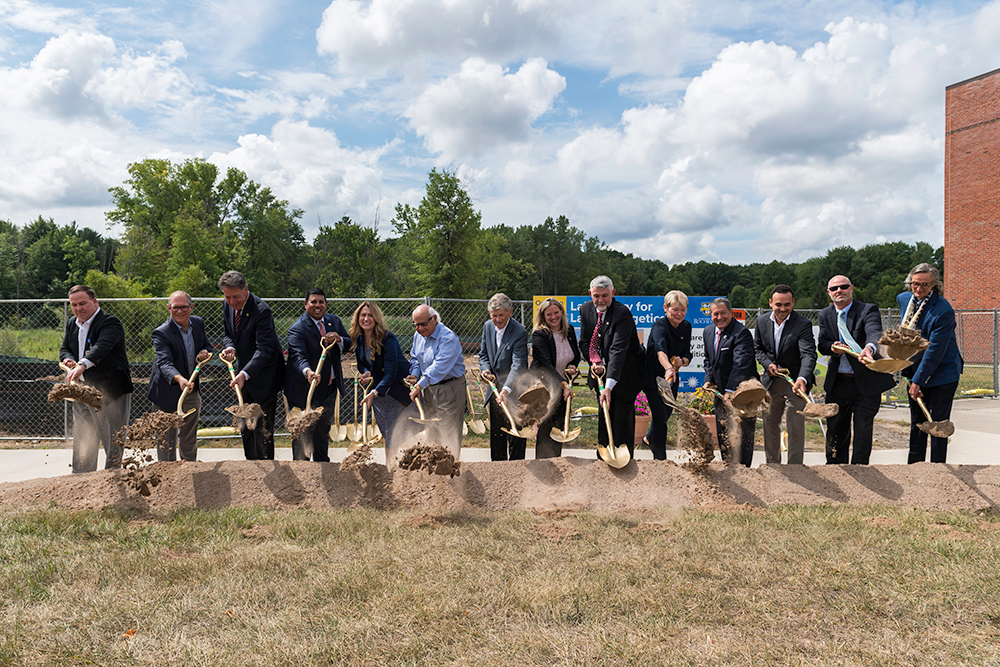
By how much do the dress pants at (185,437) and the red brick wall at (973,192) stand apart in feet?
88.0

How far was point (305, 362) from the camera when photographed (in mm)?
4934

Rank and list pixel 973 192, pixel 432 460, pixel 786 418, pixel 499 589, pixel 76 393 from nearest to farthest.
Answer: pixel 499 589, pixel 432 460, pixel 76 393, pixel 786 418, pixel 973 192

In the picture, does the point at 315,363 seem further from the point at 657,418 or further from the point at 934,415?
the point at 934,415

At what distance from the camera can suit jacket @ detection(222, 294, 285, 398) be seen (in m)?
4.91

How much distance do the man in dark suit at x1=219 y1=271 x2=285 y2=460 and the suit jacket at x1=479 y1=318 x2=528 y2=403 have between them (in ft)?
5.74

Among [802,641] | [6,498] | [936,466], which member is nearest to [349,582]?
[802,641]

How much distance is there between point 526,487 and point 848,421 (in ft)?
9.07

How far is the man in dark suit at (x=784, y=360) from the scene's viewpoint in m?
4.91

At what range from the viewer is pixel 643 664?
238 centimetres

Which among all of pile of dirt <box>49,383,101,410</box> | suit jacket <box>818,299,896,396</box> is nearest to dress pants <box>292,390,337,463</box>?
pile of dirt <box>49,383,101,410</box>

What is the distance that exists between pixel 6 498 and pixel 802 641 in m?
5.34

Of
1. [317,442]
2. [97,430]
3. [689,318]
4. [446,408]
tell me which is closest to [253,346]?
[317,442]

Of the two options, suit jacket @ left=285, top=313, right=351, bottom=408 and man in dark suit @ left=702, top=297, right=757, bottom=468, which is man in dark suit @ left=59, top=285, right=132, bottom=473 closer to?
suit jacket @ left=285, top=313, right=351, bottom=408

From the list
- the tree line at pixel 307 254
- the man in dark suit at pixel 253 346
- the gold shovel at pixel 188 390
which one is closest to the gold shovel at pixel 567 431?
the man in dark suit at pixel 253 346
